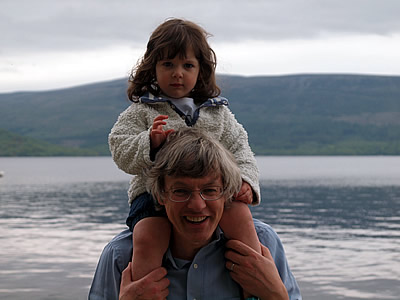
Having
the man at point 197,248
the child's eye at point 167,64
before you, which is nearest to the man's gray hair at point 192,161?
the man at point 197,248

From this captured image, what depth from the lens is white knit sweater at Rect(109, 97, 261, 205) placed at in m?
4.07

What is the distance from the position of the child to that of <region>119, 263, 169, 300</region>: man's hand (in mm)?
61

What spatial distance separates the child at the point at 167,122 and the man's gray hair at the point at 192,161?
0.11 m

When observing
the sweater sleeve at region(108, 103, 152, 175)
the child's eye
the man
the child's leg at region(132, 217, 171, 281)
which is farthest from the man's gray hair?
the child's eye

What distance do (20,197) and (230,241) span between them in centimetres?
5796

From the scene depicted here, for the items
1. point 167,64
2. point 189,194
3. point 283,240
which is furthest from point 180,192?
point 283,240

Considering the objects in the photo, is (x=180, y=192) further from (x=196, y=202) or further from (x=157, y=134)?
(x=157, y=134)

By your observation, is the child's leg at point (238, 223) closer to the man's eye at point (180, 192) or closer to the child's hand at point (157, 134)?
the man's eye at point (180, 192)

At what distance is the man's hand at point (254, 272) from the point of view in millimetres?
3859

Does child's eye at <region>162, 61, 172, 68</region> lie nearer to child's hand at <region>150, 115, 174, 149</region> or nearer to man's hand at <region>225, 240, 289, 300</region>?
child's hand at <region>150, 115, 174, 149</region>

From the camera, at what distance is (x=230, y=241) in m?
3.94

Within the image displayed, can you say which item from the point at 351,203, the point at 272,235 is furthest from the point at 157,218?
the point at 351,203

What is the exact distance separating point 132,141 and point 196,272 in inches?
31.4

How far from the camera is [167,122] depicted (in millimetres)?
4152
